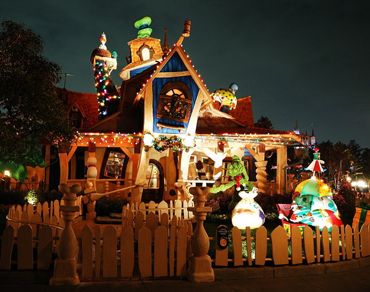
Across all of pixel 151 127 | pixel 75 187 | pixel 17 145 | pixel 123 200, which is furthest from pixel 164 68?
pixel 75 187

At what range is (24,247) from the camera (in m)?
5.45

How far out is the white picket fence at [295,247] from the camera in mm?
5926

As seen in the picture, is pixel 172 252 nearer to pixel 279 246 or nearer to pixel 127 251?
pixel 127 251

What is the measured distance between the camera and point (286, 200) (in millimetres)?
15633

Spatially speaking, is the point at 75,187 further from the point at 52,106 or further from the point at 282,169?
the point at 282,169

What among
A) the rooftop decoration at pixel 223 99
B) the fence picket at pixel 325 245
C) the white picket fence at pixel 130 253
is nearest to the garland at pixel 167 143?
the rooftop decoration at pixel 223 99

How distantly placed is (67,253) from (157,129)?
10.3 metres

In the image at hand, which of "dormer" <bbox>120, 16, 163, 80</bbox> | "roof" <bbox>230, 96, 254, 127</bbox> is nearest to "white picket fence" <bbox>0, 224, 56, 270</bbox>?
"dormer" <bbox>120, 16, 163, 80</bbox>

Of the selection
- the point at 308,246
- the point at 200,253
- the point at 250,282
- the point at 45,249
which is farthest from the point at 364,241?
the point at 45,249

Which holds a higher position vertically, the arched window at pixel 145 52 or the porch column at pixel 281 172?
the arched window at pixel 145 52

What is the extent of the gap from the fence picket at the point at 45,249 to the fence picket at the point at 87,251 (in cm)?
53

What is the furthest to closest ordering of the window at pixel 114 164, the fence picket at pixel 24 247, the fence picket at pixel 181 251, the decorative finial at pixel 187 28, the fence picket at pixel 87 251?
1. the window at pixel 114 164
2. the decorative finial at pixel 187 28
3. the fence picket at pixel 181 251
4. the fence picket at pixel 24 247
5. the fence picket at pixel 87 251

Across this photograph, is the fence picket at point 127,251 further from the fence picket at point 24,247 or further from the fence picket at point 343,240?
the fence picket at point 343,240

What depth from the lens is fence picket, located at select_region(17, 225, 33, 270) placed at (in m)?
5.44
